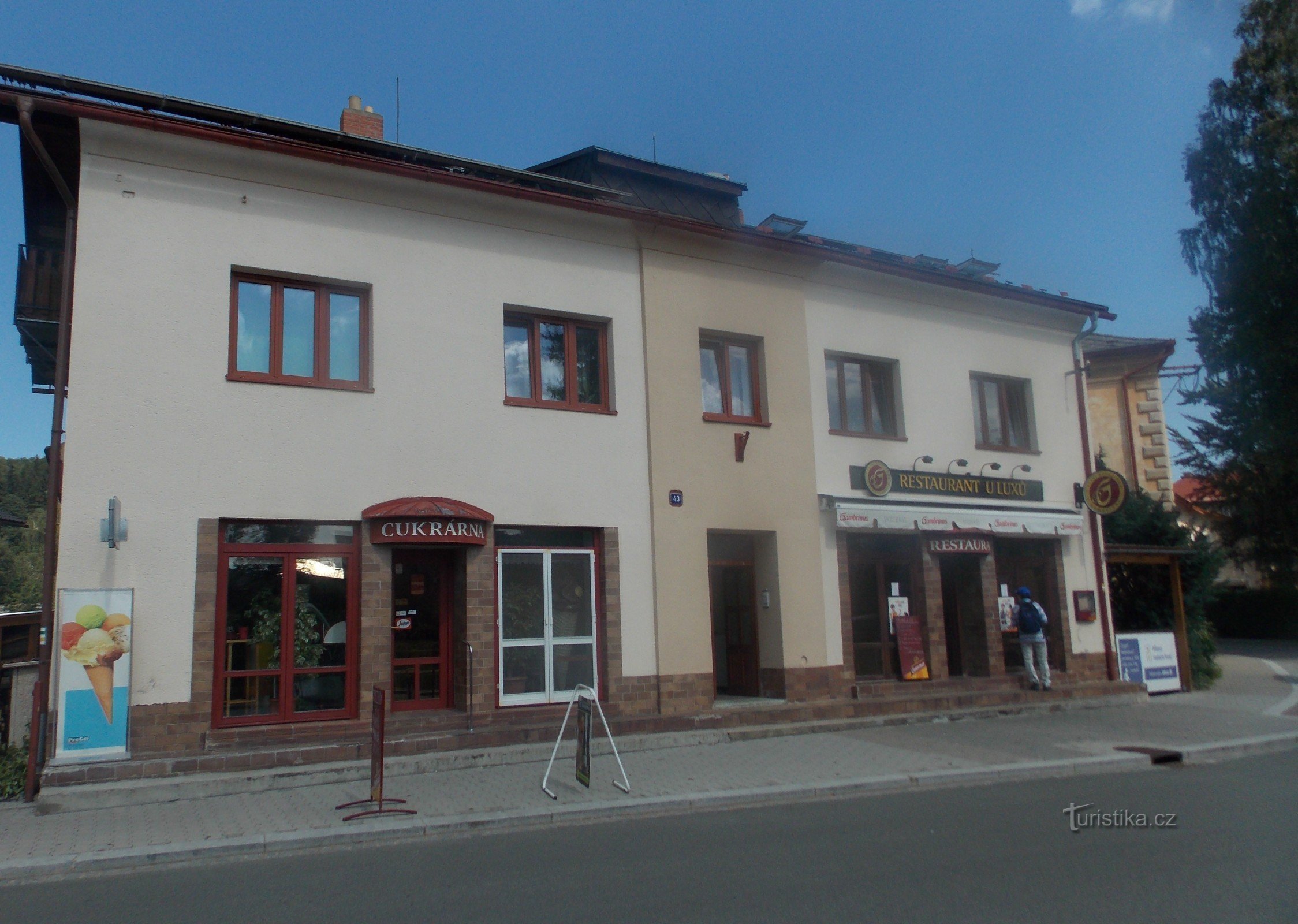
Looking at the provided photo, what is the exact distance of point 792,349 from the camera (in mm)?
15297

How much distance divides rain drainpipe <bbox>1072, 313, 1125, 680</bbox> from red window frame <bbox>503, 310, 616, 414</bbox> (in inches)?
394

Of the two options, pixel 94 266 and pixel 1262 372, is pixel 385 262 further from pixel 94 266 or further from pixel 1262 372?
pixel 1262 372

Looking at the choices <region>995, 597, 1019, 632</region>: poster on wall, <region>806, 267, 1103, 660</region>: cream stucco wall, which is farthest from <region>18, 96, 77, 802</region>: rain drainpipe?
<region>995, 597, 1019, 632</region>: poster on wall

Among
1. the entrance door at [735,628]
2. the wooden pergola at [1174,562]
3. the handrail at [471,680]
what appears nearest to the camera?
the handrail at [471,680]

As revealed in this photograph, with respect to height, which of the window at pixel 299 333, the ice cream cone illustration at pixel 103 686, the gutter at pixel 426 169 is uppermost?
the gutter at pixel 426 169

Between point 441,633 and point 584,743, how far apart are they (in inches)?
134

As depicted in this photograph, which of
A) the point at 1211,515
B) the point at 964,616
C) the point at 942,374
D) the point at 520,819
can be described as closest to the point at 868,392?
the point at 942,374

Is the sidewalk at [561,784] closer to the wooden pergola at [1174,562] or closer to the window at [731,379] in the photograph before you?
the wooden pergola at [1174,562]

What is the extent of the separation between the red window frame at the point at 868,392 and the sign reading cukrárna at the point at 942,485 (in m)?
0.63

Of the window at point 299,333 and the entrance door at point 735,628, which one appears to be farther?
the entrance door at point 735,628

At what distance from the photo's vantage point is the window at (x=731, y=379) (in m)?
14.7

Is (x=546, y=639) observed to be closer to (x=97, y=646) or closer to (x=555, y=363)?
(x=555, y=363)

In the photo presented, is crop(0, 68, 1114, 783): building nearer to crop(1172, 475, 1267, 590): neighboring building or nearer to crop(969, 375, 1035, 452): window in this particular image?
crop(969, 375, 1035, 452): window

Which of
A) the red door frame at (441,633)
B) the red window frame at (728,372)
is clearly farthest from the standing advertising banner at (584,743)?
the red window frame at (728,372)
